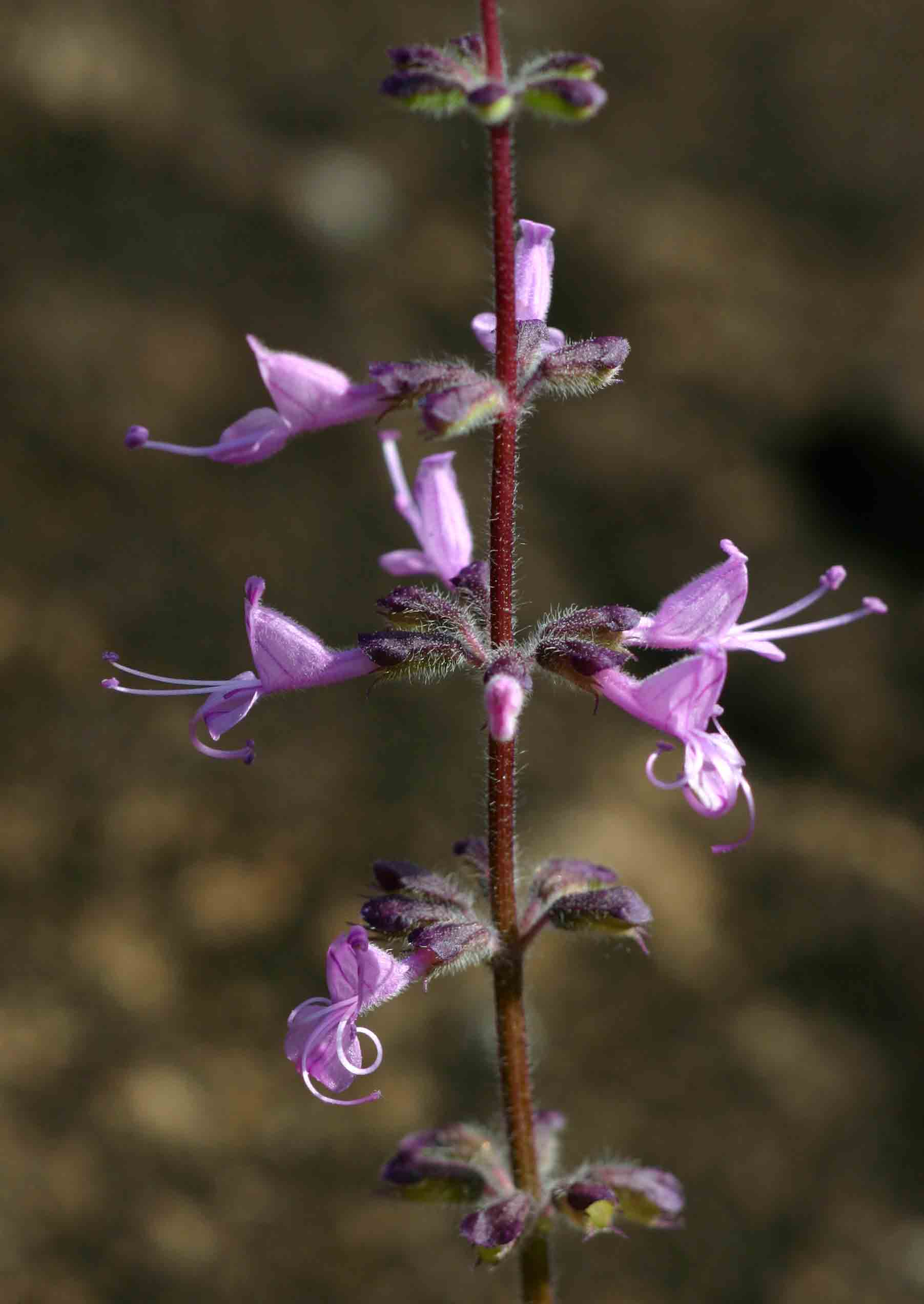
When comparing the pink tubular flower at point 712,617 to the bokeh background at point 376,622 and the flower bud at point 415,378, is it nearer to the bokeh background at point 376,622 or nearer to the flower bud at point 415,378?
the flower bud at point 415,378

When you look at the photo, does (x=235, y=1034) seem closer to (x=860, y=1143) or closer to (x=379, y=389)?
(x=860, y=1143)

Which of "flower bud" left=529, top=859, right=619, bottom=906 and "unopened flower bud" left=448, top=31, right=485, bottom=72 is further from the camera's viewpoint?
"flower bud" left=529, top=859, right=619, bottom=906

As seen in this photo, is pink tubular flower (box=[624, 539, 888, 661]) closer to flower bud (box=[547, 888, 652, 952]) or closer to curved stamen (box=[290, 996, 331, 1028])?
flower bud (box=[547, 888, 652, 952])

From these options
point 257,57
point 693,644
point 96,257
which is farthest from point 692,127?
point 693,644

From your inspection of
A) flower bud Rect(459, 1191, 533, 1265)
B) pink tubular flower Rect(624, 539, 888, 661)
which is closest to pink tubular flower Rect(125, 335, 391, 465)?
pink tubular flower Rect(624, 539, 888, 661)

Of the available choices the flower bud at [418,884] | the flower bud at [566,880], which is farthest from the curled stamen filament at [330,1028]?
the flower bud at [566,880]

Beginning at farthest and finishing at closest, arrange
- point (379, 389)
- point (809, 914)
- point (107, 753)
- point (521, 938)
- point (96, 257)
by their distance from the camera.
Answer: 1. point (96, 257)
2. point (107, 753)
3. point (809, 914)
4. point (521, 938)
5. point (379, 389)
